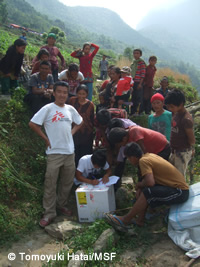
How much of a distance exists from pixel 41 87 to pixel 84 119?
43.8 inches

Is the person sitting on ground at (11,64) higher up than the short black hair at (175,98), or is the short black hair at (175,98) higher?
the person sitting on ground at (11,64)

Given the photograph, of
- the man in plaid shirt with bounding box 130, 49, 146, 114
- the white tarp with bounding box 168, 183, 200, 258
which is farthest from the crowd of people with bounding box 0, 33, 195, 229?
the man in plaid shirt with bounding box 130, 49, 146, 114

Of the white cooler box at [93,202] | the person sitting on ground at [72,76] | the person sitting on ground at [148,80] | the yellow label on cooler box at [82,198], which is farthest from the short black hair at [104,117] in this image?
the person sitting on ground at [148,80]

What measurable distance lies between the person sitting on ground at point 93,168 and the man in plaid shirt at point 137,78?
2.75m

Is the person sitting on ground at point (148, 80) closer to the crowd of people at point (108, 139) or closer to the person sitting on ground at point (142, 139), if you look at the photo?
the crowd of people at point (108, 139)

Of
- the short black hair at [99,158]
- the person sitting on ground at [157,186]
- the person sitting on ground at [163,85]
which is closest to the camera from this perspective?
the person sitting on ground at [157,186]

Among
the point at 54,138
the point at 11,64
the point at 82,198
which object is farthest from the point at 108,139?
the point at 11,64

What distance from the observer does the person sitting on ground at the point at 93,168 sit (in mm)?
3830

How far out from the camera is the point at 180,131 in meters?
3.60

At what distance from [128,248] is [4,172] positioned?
2.14m

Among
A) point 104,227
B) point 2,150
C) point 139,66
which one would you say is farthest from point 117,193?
point 139,66

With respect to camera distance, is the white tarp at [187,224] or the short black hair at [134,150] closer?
the white tarp at [187,224]

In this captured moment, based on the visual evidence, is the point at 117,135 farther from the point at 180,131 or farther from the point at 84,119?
the point at 84,119

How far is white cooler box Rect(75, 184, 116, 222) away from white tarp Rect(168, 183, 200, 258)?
2.95 feet
